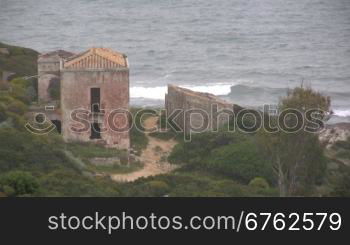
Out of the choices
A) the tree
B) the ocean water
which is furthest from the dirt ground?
the ocean water

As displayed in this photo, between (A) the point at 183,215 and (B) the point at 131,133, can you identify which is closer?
(A) the point at 183,215

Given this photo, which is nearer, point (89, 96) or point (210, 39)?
point (89, 96)

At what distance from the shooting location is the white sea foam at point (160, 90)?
6406cm

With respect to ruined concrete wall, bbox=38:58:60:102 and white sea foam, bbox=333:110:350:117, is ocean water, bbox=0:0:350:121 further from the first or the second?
ruined concrete wall, bbox=38:58:60:102

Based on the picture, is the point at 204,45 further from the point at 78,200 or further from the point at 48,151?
the point at 78,200

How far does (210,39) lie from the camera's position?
9200cm

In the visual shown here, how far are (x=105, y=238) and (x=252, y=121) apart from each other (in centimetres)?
1915

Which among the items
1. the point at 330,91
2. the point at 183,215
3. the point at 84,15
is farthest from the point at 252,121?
the point at 84,15

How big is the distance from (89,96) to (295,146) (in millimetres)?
9521

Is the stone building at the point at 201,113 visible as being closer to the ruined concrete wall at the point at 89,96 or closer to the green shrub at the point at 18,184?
the ruined concrete wall at the point at 89,96

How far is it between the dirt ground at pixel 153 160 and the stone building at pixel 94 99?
0.93m

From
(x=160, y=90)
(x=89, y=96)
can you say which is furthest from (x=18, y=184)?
(x=160, y=90)

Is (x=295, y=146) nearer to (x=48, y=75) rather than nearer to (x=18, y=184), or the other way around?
(x=18, y=184)

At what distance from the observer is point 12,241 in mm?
18078
